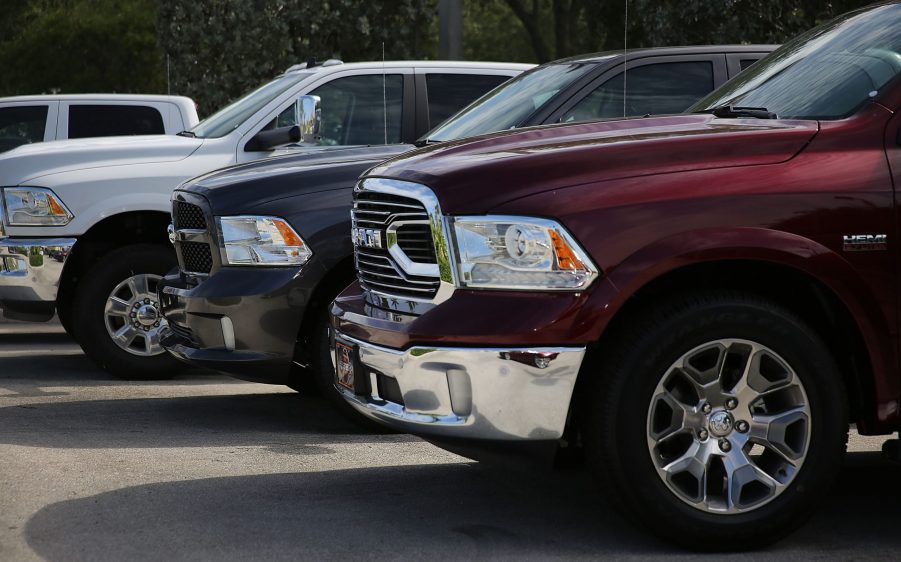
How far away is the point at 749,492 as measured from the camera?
474cm

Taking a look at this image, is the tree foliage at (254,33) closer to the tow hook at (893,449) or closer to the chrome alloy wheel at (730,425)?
the tow hook at (893,449)

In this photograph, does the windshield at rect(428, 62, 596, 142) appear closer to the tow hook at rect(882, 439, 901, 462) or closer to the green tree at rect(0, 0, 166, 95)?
the tow hook at rect(882, 439, 901, 462)

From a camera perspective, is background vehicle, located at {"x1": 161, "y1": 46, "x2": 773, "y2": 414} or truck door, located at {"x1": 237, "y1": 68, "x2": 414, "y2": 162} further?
truck door, located at {"x1": 237, "y1": 68, "x2": 414, "y2": 162}

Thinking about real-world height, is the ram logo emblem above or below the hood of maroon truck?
below

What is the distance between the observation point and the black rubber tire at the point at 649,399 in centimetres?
459

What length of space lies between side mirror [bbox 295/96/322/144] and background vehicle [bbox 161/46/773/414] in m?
0.66

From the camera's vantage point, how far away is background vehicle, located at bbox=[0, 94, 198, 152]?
38.7 feet

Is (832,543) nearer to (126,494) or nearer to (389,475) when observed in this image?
(389,475)

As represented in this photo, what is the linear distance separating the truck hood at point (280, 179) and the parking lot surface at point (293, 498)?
1.17 m

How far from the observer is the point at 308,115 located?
822cm

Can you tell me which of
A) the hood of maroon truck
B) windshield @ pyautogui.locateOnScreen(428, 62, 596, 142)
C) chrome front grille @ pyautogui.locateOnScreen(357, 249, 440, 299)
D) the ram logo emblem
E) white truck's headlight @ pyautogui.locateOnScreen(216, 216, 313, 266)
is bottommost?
white truck's headlight @ pyautogui.locateOnScreen(216, 216, 313, 266)

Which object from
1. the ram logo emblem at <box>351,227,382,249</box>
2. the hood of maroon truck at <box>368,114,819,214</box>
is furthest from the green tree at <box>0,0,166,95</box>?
the hood of maroon truck at <box>368,114,819,214</box>

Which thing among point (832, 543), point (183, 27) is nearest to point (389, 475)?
point (832, 543)

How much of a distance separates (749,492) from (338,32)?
18.7m
